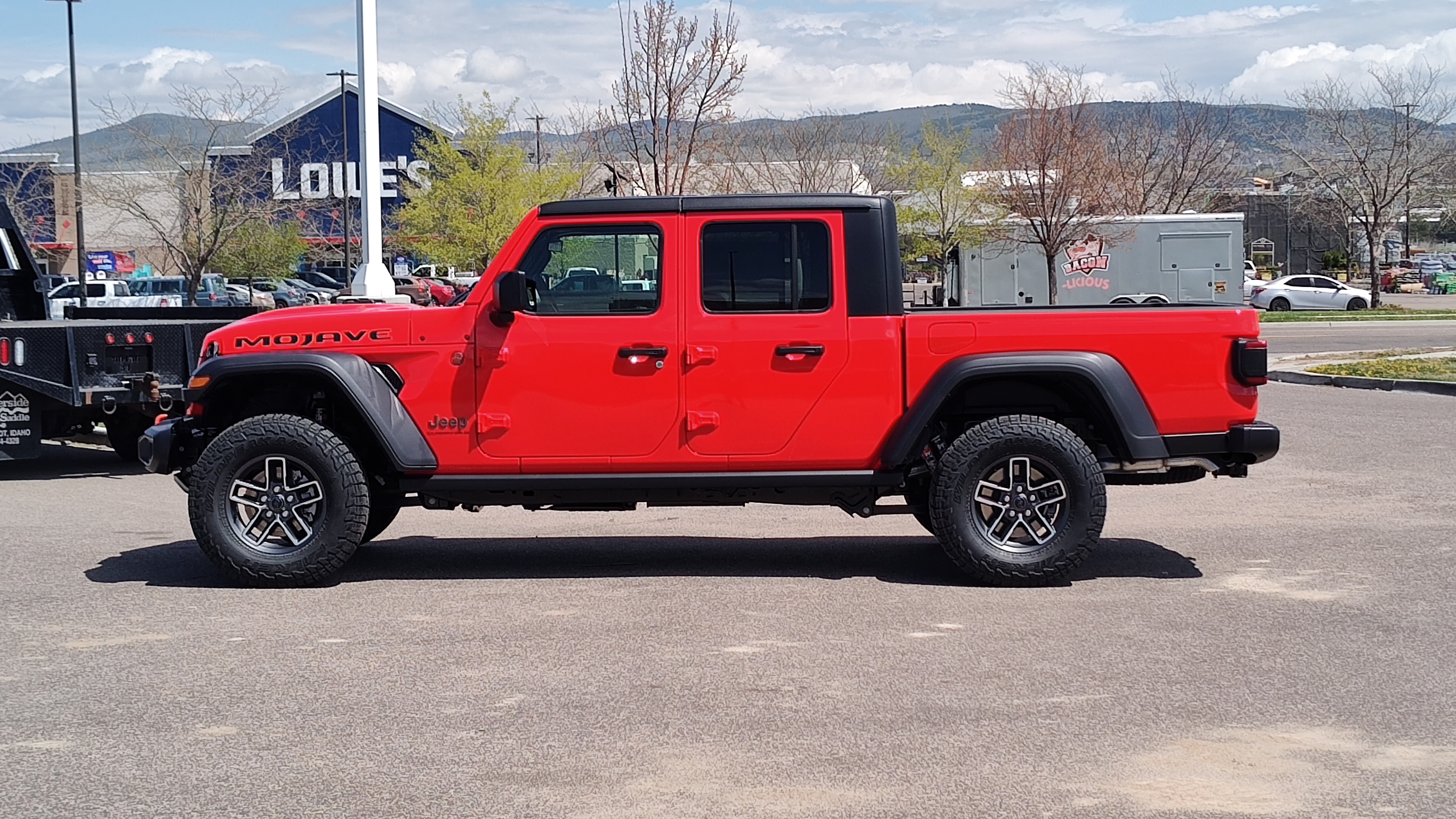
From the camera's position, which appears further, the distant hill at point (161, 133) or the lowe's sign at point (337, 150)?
the lowe's sign at point (337, 150)

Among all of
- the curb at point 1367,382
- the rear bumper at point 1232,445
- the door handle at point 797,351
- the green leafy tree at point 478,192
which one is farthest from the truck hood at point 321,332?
the green leafy tree at point 478,192

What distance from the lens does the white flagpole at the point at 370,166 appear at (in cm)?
1944

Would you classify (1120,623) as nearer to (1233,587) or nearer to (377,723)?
(1233,587)

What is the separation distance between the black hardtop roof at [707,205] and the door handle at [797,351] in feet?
2.46

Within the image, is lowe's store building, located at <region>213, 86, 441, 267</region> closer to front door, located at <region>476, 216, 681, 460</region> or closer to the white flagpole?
the white flagpole

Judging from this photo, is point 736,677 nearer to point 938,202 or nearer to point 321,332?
point 321,332

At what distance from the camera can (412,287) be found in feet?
132

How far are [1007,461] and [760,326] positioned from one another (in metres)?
1.49

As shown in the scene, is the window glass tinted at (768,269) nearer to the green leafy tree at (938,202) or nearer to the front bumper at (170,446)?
the front bumper at (170,446)

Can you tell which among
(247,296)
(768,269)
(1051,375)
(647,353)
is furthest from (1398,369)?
(247,296)

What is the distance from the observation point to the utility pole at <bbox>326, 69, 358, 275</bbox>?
45781 millimetres

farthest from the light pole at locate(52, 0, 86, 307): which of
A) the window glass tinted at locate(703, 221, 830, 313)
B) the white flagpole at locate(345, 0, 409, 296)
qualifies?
the window glass tinted at locate(703, 221, 830, 313)

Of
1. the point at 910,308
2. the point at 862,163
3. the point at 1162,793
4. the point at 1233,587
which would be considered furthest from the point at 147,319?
the point at 862,163

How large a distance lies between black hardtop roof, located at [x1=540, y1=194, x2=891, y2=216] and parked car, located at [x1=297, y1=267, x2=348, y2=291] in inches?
1839
